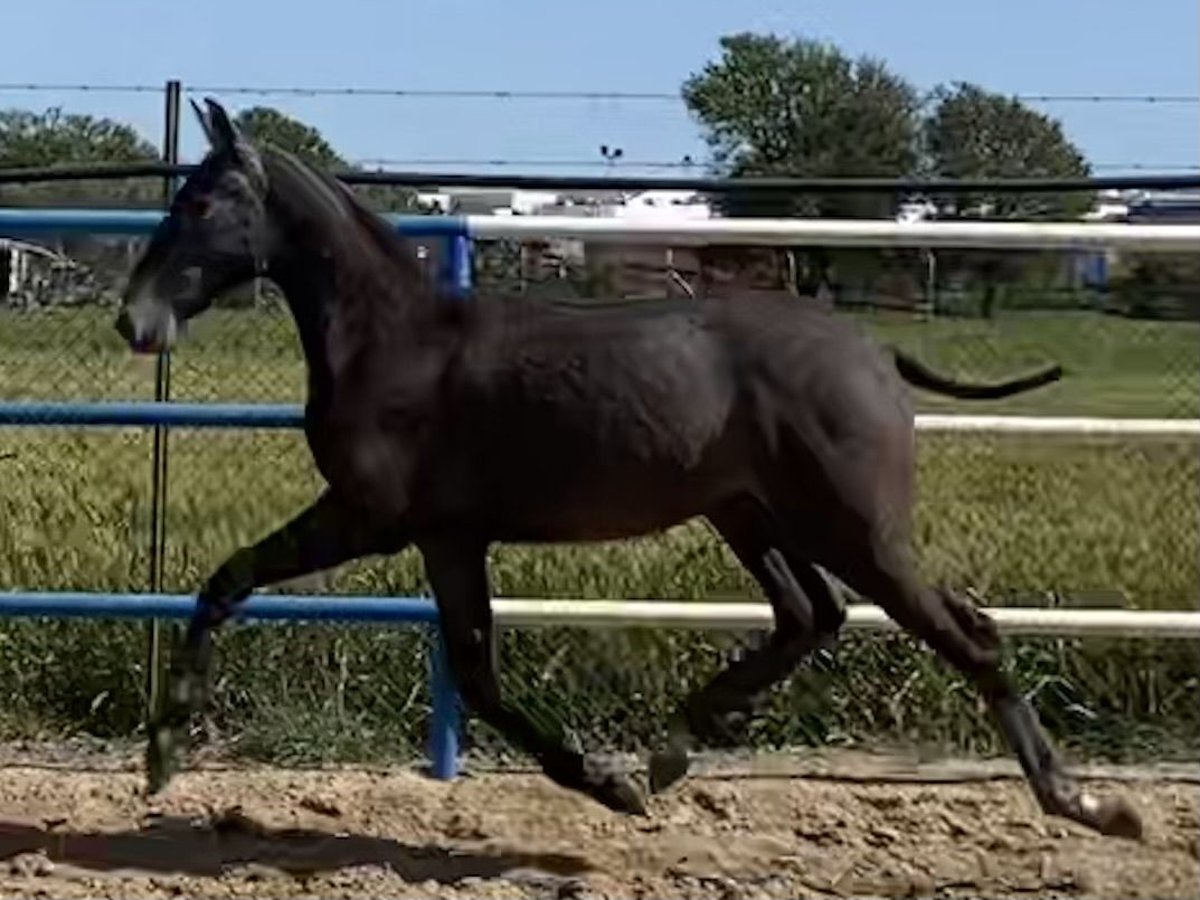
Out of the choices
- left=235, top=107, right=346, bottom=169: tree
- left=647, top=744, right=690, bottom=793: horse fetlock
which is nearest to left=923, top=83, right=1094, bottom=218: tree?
left=235, top=107, right=346, bottom=169: tree

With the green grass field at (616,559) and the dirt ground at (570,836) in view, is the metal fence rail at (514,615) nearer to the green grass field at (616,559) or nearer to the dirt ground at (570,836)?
the dirt ground at (570,836)

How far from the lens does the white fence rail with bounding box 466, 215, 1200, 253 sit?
690 cm

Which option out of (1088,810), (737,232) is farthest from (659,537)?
(1088,810)

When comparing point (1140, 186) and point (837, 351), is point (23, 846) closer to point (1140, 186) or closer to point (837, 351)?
point (837, 351)

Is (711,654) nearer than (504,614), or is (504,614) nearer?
(504,614)

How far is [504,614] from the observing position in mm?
6953

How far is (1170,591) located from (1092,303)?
0.98 meters

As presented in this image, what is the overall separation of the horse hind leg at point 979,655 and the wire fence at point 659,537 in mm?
1085

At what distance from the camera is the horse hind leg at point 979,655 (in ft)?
19.2

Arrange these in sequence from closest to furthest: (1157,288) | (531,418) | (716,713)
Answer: (531,418), (716,713), (1157,288)

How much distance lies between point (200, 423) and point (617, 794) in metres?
1.64

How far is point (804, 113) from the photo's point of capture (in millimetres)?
18719

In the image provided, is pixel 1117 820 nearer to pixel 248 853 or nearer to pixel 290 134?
pixel 248 853

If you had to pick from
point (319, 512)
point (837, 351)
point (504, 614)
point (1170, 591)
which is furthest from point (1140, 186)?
point (319, 512)
